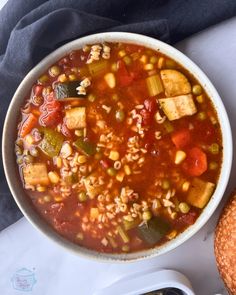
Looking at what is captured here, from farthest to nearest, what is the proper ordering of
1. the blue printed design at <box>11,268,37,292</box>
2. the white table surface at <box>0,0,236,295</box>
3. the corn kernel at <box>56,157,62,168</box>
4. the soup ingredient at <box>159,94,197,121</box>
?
the blue printed design at <box>11,268,37,292</box> → the white table surface at <box>0,0,236,295</box> → the corn kernel at <box>56,157,62,168</box> → the soup ingredient at <box>159,94,197,121</box>

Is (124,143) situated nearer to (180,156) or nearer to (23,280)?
(180,156)

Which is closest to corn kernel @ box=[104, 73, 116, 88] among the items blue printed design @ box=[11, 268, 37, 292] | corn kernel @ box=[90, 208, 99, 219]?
corn kernel @ box=[90, 208, 99, 219]

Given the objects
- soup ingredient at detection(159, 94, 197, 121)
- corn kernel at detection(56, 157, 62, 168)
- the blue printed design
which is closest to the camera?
soup ingredient at detection(159, 94, 197, 121)

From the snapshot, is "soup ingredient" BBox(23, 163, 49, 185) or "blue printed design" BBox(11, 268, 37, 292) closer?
"soup ingredient" BBox(23, 163, 49, 185)

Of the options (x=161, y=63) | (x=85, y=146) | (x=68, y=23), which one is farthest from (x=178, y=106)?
(x=68, y=23)

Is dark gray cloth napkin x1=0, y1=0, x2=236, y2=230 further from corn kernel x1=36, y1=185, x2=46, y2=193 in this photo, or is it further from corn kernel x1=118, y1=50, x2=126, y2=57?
corn kernel x1=36, y1=185, x2=46, y2=193

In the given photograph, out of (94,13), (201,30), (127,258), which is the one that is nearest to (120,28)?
(94,13)

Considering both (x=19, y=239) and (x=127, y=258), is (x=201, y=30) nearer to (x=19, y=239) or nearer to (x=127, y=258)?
(x=127, y=258)
